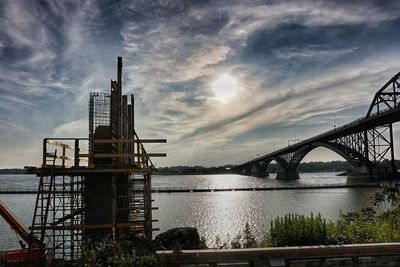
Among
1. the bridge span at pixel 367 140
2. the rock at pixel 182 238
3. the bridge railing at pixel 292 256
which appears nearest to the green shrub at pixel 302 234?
the bridge railing at pixel 292 256

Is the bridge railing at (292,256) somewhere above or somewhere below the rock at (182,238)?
above

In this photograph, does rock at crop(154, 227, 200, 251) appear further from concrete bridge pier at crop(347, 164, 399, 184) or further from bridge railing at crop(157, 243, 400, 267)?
concrete bridge pier at crop(347, 164, 399, 184)

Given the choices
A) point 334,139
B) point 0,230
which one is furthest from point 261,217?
point 334,139

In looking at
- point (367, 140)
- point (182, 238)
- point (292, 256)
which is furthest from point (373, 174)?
point (292, 256)

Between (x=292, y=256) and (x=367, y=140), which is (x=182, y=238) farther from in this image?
(x=367, y=140)

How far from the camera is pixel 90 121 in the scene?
707 inches

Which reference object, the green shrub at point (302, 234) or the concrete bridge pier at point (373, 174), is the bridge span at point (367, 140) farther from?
the green shrub at point (302, 234)

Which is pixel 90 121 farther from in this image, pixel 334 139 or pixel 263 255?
pixel 334 139

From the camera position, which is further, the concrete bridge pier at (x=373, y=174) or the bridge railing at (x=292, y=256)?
the concrete bridge pier at (x=373, y=174)

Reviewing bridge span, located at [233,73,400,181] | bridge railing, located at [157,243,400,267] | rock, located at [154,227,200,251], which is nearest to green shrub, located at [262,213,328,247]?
bridge railing, located at [157,243,400,267]

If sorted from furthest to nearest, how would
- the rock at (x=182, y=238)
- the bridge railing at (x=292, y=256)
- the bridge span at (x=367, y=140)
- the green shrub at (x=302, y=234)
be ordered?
the bridge span at (x=367, y=140) < the rock at (x=182, y=238) < the green shrub at (x=302, y=234) < the bridge railing at (x=292, y=256)

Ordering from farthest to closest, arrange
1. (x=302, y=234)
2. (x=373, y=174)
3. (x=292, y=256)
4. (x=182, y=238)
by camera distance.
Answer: (x=373, y=174), (x=182, y=238), (x=302, y=234), (x=292, y=256)

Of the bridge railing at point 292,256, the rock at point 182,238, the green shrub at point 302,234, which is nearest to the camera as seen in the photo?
the bridge railing at point 292,256

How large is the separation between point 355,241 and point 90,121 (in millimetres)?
12769
